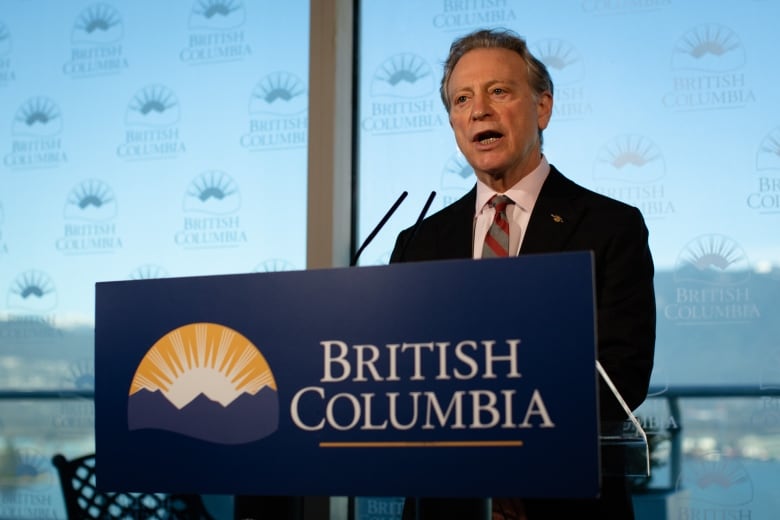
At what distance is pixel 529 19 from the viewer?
3.59m

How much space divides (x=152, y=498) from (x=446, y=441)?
2911 mm

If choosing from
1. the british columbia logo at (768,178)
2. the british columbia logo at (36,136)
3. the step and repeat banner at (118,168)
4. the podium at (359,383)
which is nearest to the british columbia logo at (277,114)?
the step and repeat banner at (118,168)

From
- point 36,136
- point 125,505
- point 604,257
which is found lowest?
point 125,505

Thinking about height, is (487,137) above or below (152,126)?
below

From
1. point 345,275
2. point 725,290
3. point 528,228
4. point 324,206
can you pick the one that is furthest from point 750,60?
point 345,275

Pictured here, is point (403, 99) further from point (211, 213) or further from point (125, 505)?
point (125, 505)

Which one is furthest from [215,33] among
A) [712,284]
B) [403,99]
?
[712,284]

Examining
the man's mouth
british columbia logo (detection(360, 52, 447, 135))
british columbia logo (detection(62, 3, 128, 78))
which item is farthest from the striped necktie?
british columbia logo (detection(62, 3, 128, 78))

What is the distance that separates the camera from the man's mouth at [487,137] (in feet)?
6.16

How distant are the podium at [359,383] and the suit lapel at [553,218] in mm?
540

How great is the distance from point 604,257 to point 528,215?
0.19 meters

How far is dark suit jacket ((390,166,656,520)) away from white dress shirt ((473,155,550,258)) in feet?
0.05

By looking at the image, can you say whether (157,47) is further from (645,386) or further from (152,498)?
(645,386)

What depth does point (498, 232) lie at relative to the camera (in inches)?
70.9
